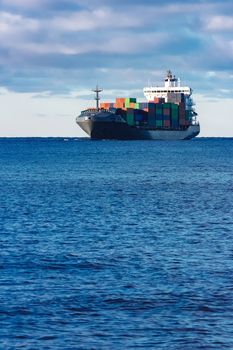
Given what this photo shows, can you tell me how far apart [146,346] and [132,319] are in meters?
2.55

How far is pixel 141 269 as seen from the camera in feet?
102

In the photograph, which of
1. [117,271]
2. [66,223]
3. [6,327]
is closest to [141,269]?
[117,271]

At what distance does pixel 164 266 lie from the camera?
104 feet

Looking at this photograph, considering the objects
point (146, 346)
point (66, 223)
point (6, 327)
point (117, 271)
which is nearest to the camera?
point (146, 346)

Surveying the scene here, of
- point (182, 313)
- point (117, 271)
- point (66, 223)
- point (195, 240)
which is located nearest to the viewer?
point (182, 313)

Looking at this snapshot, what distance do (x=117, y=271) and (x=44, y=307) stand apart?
632 cm

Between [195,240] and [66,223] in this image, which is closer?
[195,240]

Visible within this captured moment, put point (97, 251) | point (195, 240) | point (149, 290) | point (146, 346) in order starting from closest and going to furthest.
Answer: point (146, 346) → point (149, 290) → point (97, 251) → point (195, 240)

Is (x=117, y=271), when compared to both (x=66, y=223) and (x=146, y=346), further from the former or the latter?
(x=66, y=223)

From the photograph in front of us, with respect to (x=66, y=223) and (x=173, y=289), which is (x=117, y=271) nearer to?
(x=173, y=289)

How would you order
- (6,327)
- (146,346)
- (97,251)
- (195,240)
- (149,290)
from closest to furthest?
(146,346)
(6,327)
(149,290)
(97,251)
(195,240)

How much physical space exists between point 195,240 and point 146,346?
17839mm

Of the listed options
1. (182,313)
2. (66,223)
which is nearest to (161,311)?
(182,313)

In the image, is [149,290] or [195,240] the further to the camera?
[195,240]
